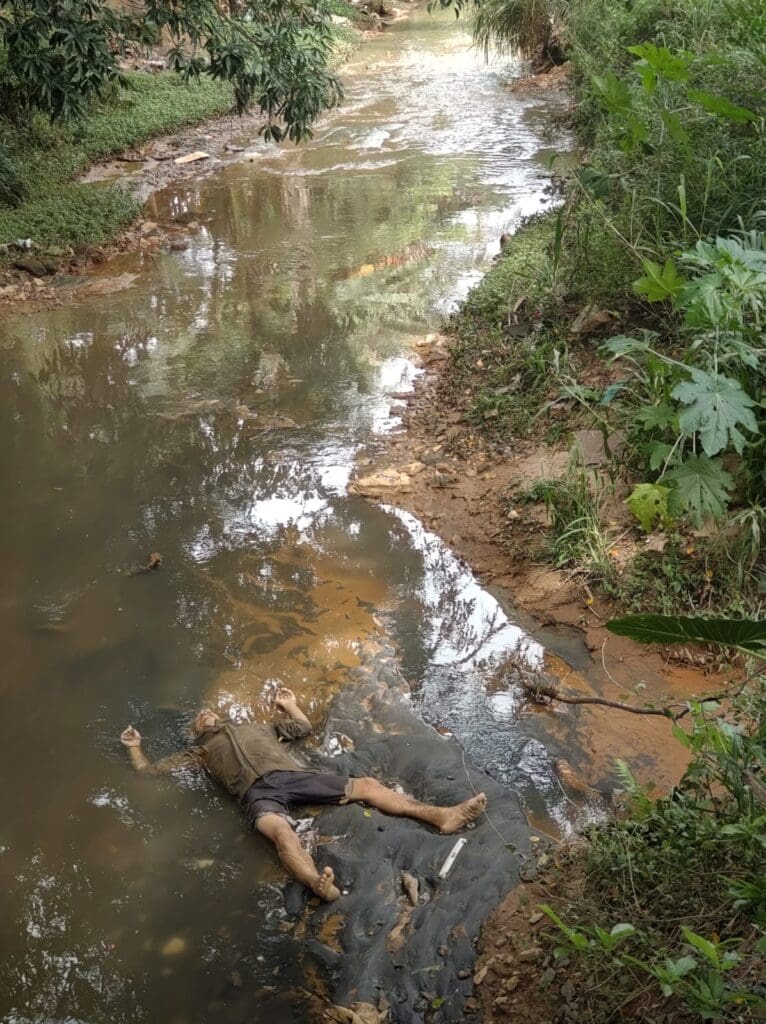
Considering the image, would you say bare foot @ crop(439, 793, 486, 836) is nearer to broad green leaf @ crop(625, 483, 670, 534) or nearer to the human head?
the human head

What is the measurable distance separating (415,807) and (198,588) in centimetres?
204

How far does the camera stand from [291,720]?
13.4ft

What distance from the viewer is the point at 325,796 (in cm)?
374

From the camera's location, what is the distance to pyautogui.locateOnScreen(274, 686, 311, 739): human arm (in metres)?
4.08

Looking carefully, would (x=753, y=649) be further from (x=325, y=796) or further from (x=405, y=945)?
(x=325, y=796)

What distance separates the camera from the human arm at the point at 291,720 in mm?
4078

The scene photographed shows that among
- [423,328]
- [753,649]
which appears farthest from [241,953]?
[423,328]

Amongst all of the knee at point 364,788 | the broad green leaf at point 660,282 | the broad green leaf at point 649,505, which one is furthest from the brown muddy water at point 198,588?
the broad green leaf at point 660,282

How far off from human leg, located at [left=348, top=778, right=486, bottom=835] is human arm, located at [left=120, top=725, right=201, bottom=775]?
0.80 meters

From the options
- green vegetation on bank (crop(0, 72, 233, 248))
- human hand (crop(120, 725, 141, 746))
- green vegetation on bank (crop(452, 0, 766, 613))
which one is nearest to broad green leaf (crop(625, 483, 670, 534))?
green vegetation on bank (crop(452, 0, 766, 613))

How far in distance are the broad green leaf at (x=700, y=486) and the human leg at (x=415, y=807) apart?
5.52ft

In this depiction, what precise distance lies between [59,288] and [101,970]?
749cm

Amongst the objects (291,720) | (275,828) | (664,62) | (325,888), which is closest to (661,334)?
(664,62)

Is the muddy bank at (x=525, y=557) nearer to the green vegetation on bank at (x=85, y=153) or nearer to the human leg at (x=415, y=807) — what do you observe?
the human leg at (x=415, y=807)
